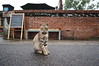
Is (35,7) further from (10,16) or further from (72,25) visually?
(72,25)

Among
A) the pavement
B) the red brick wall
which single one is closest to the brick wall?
the red brick wall

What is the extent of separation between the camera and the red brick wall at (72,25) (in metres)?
7.40

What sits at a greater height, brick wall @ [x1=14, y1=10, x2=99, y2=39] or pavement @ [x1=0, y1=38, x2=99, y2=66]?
brick wall @ [x1=14, y1=10, x2=99, y2=39]

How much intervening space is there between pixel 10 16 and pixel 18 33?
1.23 m

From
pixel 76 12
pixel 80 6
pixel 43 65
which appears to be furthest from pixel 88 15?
pixel 80 6

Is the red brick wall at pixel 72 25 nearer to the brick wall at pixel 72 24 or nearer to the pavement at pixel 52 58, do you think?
the brick wall at pixel 72 24

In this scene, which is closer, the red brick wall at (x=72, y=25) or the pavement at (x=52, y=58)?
the pavement at (x=52, y=58)

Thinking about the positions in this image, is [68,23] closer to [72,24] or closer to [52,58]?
[72,24]

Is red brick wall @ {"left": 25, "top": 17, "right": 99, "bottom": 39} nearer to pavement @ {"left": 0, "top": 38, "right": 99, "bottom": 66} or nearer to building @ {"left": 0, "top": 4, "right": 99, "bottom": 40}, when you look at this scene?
building @ {"left": 0, "top": 4, "right": 99, "bottom": 40}

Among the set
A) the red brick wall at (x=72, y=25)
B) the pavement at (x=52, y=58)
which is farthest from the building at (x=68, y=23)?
the pavement at (x=52, y=58)

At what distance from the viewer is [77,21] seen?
7.45 m

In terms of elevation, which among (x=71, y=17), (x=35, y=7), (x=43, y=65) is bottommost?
(x=43, y=65)

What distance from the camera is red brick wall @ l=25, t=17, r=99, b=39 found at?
740cm

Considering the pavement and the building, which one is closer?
the pavement
